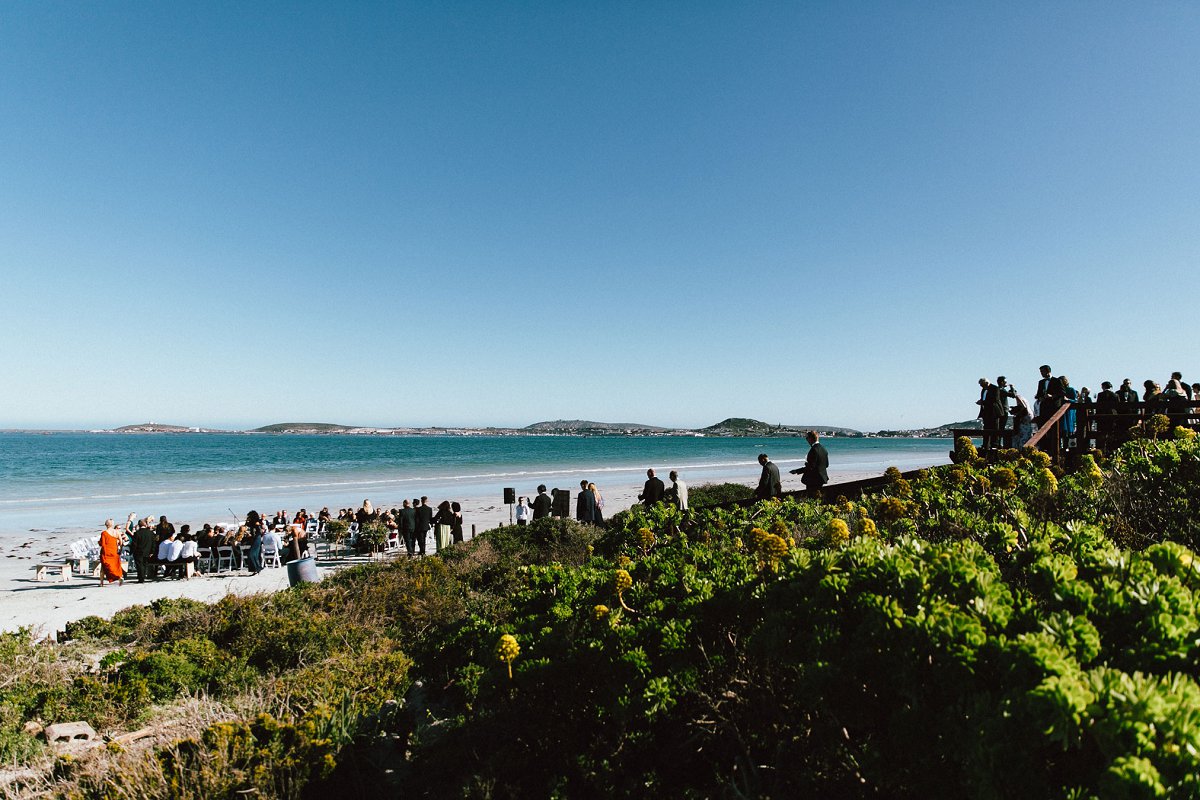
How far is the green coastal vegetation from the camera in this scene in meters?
1.70

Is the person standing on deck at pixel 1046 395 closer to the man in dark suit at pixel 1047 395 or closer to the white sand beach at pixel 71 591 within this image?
the man in dark suit at pixel 1047 395

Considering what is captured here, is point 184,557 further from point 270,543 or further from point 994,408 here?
point 994,408

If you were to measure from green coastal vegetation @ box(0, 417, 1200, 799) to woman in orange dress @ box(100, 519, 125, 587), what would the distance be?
6949 millimetres

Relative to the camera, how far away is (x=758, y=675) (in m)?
3.07

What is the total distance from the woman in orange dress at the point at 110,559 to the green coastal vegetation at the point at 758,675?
6.95 metres

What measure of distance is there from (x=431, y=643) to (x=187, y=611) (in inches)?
190

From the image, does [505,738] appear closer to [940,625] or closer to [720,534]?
[940,625]

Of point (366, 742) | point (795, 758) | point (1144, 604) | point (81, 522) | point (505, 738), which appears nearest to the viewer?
point (1144, 604)

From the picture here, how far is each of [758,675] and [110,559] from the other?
15.2 m

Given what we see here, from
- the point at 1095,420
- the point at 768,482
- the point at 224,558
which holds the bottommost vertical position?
the point at 224,558

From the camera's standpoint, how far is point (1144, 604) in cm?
187

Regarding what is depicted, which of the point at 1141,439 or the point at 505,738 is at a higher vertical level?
the point at 1141,439

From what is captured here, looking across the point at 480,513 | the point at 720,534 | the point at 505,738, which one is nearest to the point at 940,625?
the point at 505,738

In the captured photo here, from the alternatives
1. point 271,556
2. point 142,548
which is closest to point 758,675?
point 142,548
